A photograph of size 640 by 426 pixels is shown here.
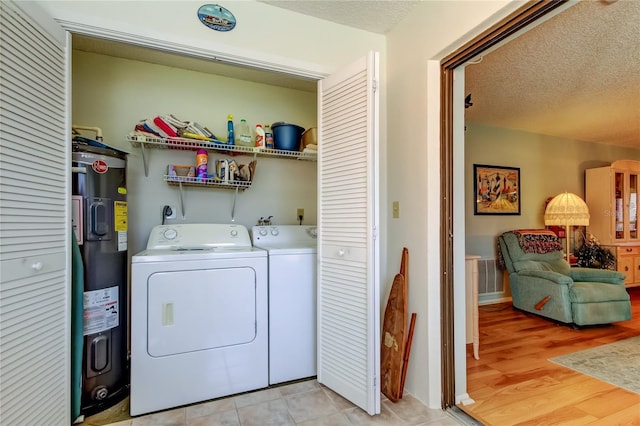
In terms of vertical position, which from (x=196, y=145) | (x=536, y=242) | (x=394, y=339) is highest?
(x=196, y=145)

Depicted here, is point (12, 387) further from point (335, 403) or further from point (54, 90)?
point (335, 403)

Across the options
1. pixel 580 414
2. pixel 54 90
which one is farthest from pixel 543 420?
pixel 54 90

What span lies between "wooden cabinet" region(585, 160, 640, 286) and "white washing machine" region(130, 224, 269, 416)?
17.4 feet

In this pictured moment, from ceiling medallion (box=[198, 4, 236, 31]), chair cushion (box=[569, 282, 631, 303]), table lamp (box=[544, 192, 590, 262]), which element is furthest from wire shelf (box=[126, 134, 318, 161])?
table lamp (box=[544, 192, 590, 262])

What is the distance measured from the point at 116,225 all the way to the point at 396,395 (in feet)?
6.38

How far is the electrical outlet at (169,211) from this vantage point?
8.06 ft

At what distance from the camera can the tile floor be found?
1657 millimetres

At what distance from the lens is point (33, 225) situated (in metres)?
1.36

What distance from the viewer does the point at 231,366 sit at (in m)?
1.90

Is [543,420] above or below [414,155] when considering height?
below

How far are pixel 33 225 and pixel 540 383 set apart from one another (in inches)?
119

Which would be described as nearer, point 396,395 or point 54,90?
point 54,90

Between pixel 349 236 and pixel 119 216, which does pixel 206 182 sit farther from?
pixel 349 236

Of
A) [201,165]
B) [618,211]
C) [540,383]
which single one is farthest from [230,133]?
[618,211]
